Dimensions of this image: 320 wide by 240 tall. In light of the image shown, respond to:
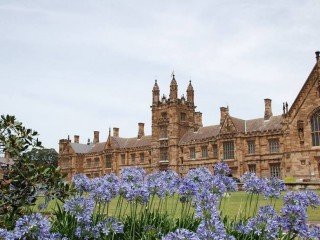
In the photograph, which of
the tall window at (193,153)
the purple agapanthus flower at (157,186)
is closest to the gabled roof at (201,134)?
the tall window at (193,153)

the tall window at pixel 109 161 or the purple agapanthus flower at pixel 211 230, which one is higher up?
the tall window at pixel 109 161

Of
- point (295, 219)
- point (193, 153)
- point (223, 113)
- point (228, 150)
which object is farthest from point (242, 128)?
point (295, 219)

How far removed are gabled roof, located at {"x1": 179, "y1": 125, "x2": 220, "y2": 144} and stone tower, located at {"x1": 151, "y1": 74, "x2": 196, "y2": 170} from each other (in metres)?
1.00

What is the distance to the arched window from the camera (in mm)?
43312

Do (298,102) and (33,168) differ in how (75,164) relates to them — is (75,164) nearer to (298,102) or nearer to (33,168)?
(298,102)

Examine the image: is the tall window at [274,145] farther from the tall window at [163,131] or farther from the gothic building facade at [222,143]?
the tall window at [163,131]

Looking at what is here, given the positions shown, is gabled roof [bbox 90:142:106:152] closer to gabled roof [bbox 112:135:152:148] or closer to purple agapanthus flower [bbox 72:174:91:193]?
gabled roof [bbox 112:135:152:148]

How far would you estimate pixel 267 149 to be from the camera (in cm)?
4906

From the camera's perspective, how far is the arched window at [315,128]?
142 feet

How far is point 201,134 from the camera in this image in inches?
2350

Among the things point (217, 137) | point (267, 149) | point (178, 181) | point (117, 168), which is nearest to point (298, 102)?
point (267, 149)

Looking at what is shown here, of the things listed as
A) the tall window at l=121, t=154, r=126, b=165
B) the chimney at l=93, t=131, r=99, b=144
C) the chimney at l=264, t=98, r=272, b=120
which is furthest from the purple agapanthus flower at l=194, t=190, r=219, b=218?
the chimney at l=93, t=131, r=99, b=144

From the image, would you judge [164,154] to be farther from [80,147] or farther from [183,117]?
[80,147]

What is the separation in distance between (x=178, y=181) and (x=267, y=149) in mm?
43508
